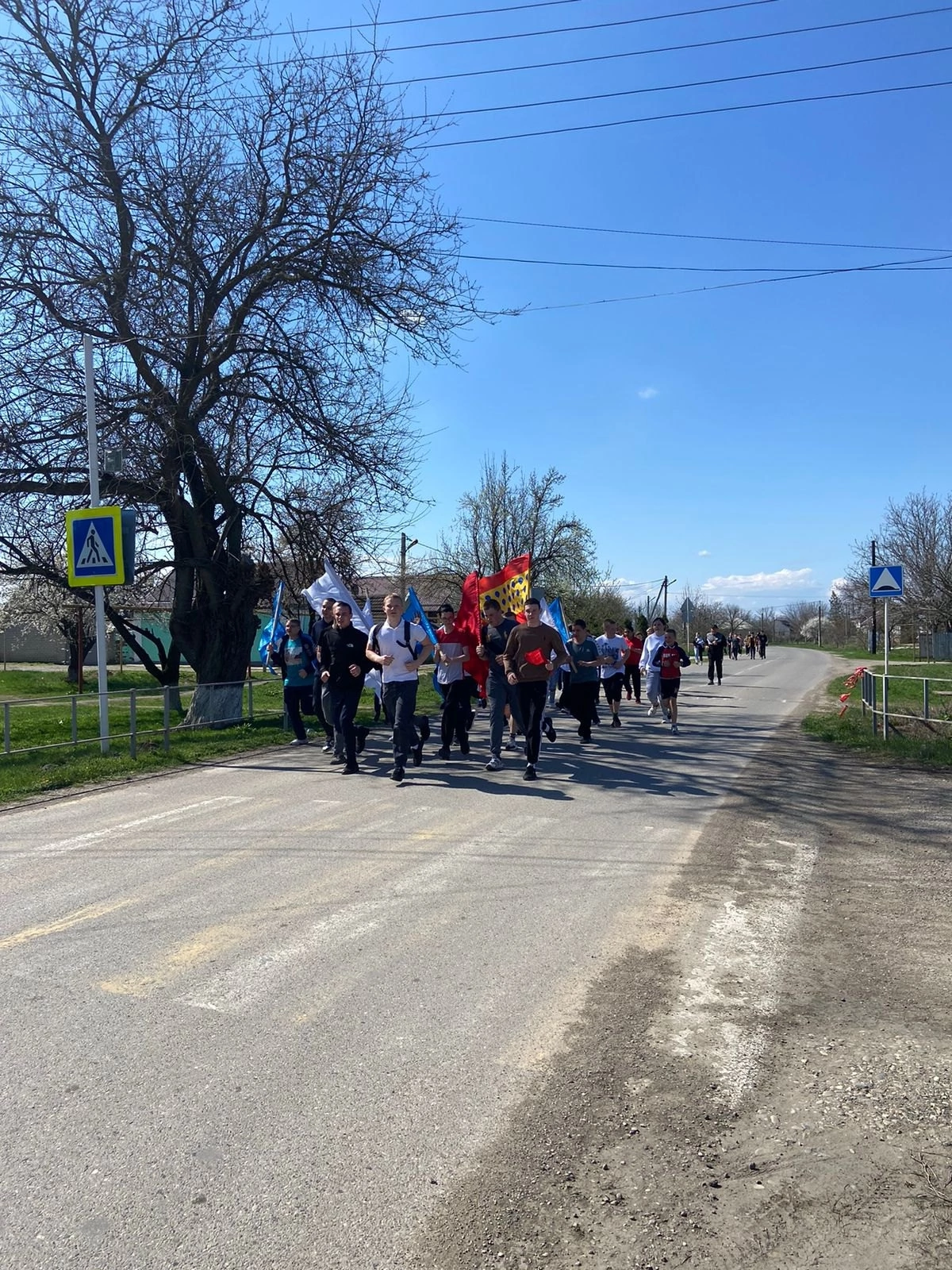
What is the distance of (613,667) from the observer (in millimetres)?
16719

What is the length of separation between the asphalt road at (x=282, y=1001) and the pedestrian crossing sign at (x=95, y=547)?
3760mm

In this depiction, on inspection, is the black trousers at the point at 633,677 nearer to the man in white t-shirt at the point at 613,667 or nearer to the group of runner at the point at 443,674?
the man in white t-shirt at the point at 613,667

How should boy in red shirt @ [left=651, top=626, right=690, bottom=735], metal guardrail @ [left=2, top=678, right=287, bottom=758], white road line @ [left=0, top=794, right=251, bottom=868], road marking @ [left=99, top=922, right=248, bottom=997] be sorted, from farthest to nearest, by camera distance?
boy in red shirt @ [left=651, top=626, right=690, bottom=735] < metal guardrail @ [left=2, top=678, right=287, bottom=758] < white road line @ [left=0, top=794, right=251, bottom=868] < road marking @ [left=99, top=922, right=248, bottom=997]

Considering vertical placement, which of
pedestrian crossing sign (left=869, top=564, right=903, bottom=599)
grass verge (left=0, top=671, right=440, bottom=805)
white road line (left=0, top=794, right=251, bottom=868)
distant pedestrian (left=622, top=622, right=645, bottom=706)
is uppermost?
pedestrian crossing sign (left=869, top=564, right=903, bottom=599)

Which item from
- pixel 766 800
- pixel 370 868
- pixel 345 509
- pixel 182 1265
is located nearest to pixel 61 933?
pixel 370 868

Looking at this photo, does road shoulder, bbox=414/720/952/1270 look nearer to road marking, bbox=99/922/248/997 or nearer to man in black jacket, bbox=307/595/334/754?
road marking, bbox=99/922/248/997

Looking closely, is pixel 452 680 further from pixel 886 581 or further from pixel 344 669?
pixel 886 581

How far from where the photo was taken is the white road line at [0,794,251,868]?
708cm

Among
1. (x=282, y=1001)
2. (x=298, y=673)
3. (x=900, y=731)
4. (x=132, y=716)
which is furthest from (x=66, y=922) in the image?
(x=900, y=731)

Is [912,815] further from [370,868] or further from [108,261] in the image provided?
[108,261]

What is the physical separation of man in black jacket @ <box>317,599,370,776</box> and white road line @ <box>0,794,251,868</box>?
1.60m

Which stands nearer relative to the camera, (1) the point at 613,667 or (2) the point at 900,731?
(2) the point at 900,731

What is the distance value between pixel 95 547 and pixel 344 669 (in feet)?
12.7

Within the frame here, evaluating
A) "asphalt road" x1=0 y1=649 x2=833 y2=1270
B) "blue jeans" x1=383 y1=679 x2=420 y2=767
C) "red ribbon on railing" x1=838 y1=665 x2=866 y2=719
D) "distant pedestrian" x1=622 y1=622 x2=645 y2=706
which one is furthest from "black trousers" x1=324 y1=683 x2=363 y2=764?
"red ribbon on railing" x1=838 y1=665 x2=866 y2=719
